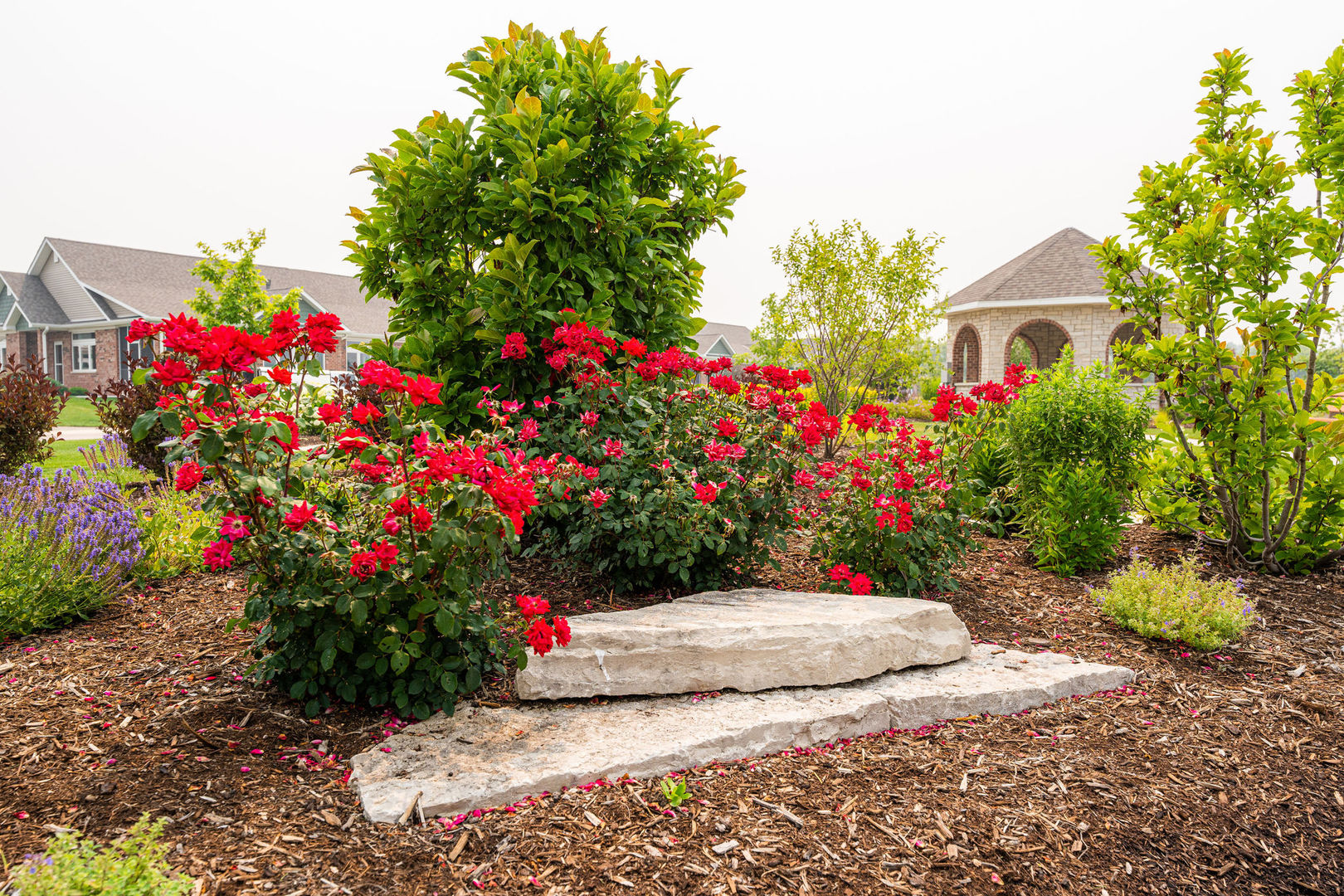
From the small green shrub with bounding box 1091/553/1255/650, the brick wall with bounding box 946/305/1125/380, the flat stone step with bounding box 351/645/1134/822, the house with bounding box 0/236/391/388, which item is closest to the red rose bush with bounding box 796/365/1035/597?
the flat stone step with bounding box 351/645/1134/822

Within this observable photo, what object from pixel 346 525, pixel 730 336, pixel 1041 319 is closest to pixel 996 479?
pixel 346 525

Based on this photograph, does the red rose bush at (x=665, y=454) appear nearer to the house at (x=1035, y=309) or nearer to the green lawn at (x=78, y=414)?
the house at (x=1035, y=309)

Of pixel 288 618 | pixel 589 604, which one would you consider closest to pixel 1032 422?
pixel 589 604

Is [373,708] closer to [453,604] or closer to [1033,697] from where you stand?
[453,604]

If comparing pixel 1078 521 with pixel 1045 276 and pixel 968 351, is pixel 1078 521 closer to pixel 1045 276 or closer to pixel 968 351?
pixel 1045 276

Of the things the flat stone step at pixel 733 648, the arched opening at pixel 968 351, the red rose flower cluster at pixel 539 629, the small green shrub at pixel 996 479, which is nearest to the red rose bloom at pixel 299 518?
the red rose flower cluster at pixel 539 629

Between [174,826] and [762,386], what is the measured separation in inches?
130

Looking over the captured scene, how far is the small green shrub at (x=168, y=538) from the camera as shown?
14.3ft

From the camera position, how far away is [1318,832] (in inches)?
97.8

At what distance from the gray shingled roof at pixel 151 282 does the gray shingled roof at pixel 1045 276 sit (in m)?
19.4

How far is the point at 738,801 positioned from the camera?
2.39 metres

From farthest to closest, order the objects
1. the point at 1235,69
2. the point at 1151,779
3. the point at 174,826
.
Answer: the point at 1235,69 < the point at 1151,779 < the point at 174,826

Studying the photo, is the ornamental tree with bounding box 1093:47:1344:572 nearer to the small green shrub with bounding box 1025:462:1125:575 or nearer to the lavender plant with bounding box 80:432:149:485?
the small green shrub with bounding box 1025:462:1125:575

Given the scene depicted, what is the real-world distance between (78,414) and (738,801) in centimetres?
2438
